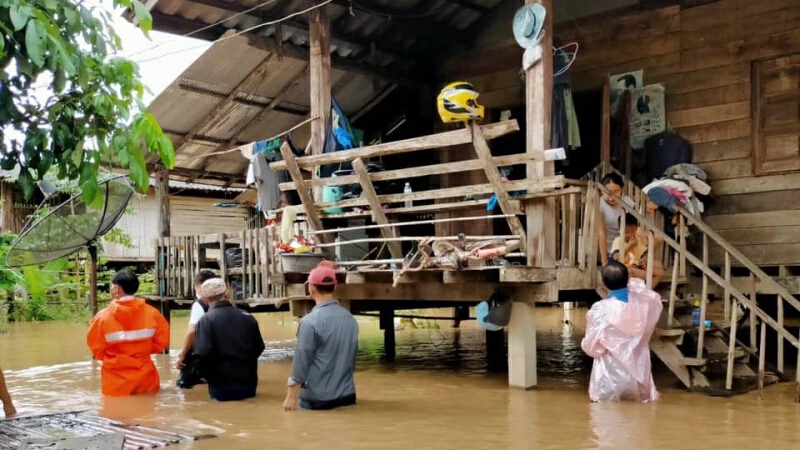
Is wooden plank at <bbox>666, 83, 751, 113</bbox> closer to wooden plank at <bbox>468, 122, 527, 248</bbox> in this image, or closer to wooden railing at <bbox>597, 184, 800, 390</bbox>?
wooden railing at <bbox>597, 184, 800, 390</bbox>

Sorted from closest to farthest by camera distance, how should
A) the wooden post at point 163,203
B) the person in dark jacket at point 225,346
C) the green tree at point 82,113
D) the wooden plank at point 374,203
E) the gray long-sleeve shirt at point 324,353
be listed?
the green tree at point 82,113, the gray long-sleeve shirt at point 324,353, the person in dark jacket at point 225,346, the wooden plank at point 374,203, the wooden post at point 163,203

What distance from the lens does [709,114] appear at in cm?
1027

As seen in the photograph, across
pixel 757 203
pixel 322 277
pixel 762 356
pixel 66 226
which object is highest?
pixel 757 203

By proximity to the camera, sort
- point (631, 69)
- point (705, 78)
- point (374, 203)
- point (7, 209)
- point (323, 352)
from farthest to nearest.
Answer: point (7, 209), point (631, 69), point (705, 78), point (374, 203), point (323, 352)

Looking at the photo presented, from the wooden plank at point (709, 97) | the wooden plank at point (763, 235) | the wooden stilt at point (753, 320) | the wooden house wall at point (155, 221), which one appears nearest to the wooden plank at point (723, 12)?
the wooden plank at point (709, 97)

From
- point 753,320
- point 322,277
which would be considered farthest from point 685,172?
point 322,277

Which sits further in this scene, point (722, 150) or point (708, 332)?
point (722, 150)

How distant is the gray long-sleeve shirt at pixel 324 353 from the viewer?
21.2 feet

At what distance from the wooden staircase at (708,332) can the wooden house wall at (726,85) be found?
1135 millimetres

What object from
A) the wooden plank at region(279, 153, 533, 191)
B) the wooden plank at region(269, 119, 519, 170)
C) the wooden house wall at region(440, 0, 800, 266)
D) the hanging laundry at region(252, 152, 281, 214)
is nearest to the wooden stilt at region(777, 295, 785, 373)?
the wooden house wall at region(440, 0, 800, 266)

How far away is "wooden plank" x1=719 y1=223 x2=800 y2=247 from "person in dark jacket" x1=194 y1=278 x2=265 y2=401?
6142 mm

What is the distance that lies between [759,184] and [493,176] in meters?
4.02

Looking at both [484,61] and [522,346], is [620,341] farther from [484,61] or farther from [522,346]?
[484,61]

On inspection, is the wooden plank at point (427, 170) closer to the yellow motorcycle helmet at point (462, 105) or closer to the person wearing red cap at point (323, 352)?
the yellow motorcycle helmet at point (462, 105)
